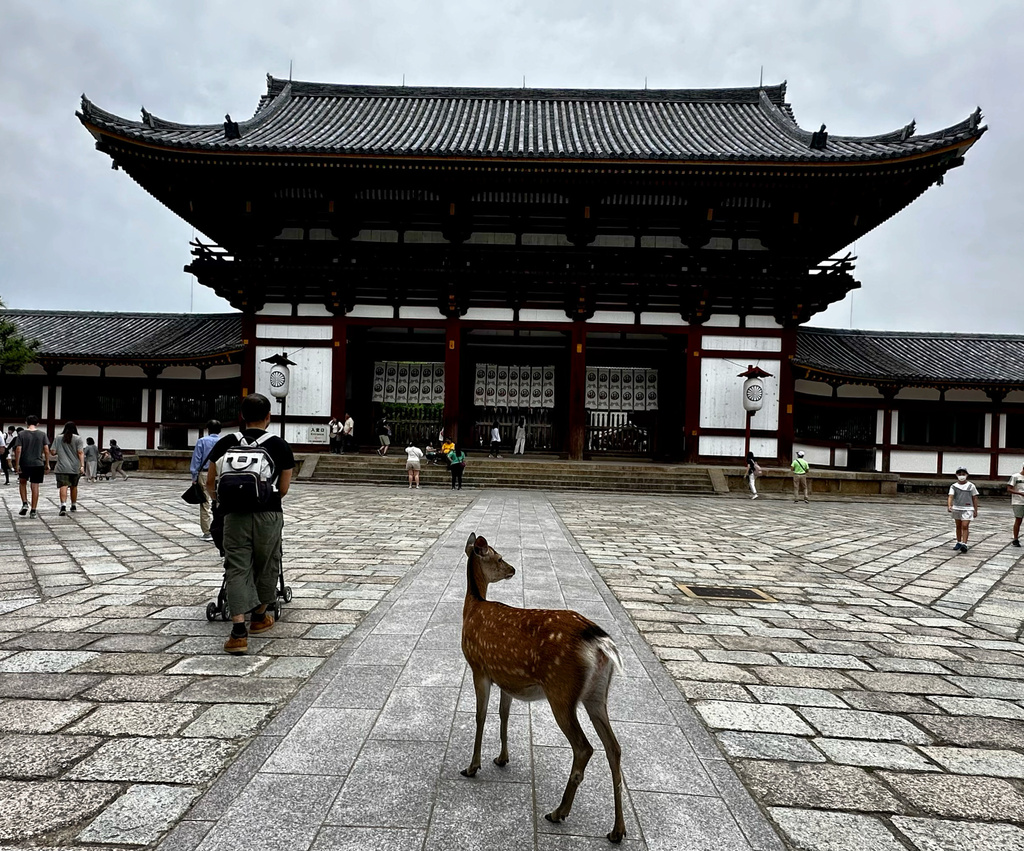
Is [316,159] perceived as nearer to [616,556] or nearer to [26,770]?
[616,556]

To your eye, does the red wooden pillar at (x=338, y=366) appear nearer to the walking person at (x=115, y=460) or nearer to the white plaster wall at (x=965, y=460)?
the walking person at (x=115, y=460)

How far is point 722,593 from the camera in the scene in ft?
20.8

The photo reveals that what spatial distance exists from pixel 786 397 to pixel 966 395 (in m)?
7.14

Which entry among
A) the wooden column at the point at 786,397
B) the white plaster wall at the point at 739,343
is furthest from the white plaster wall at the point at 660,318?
the wooden column at the point at 786,397

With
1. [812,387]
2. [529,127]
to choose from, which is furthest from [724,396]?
[529,127]

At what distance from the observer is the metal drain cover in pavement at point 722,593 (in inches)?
242

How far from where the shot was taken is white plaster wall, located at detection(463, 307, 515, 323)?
1891cm

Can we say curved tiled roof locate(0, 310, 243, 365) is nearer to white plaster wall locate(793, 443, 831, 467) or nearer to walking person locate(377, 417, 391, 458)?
walking person locate(377, 417, 391, 458)

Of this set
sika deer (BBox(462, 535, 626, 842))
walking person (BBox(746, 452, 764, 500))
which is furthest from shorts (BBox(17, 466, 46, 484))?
walking person (BBox(746, 452, 764, 500))

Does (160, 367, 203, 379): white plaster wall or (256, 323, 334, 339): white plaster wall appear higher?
(256, 323, 334, 339): white plaster wall

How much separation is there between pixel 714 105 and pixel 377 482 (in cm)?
1977

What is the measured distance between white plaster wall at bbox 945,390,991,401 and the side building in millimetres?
5976

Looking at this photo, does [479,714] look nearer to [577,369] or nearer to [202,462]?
[202,462]

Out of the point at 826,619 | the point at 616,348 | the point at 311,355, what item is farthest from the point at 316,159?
the point at 826,619
